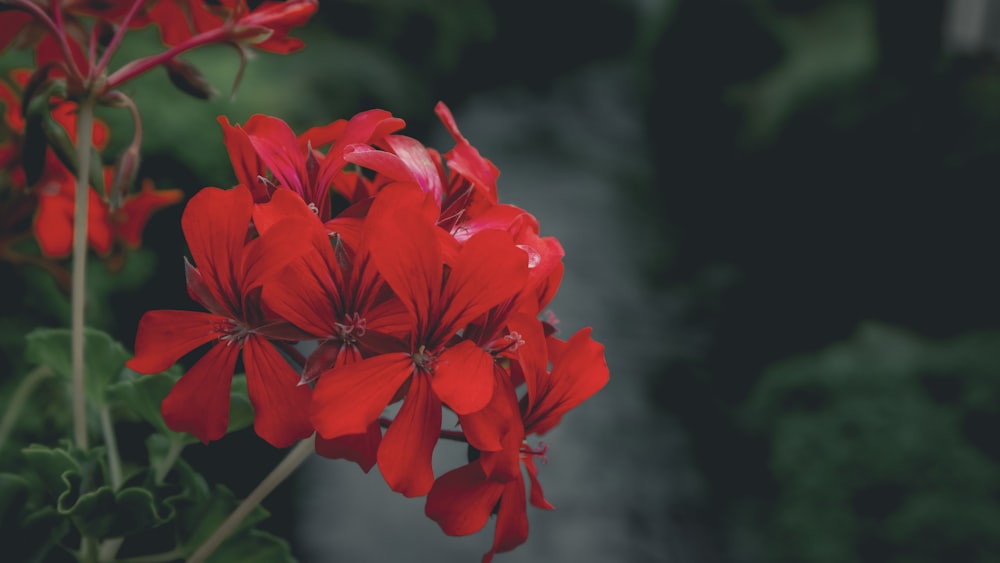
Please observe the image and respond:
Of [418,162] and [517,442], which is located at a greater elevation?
[418,162]

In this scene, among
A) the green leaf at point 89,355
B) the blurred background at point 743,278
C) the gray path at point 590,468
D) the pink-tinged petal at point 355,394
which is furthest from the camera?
the gray path at point 590,468

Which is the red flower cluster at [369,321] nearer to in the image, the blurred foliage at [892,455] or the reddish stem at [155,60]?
the reddish stem at [155,60]

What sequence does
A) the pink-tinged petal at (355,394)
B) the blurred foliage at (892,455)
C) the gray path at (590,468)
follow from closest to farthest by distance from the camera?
the pink-tinged petal at (355,394) < the blurred foliage at (892,455) < the gray path at (590,468)

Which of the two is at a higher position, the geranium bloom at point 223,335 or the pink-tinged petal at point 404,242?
the pink-tinged petal at point 404,242

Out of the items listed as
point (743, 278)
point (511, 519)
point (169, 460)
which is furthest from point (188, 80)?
point (743, 278)

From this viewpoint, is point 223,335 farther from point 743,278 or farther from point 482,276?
point 743,278

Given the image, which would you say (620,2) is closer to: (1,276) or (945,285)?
(945,285)

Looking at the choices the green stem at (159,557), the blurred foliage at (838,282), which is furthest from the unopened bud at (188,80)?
the blurred foliage at (838,282)
